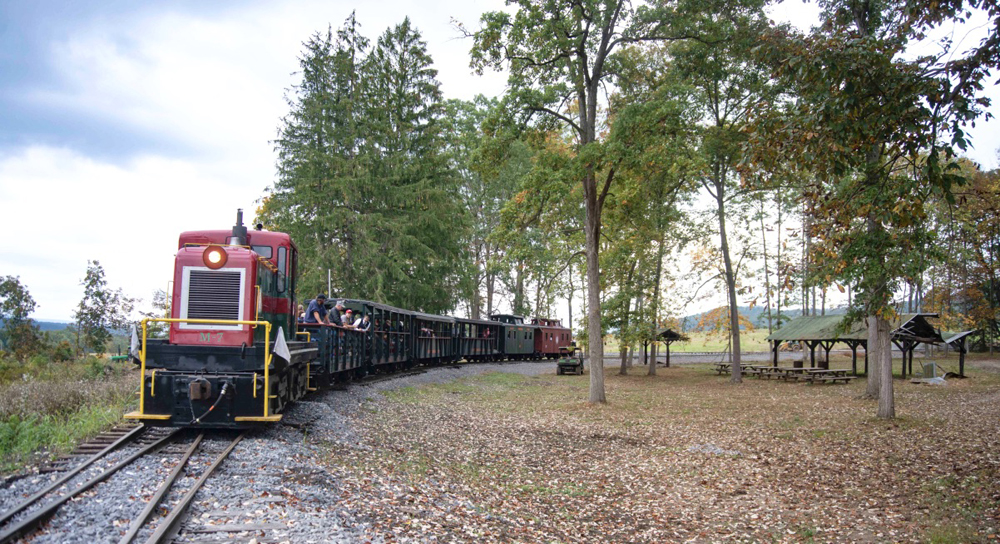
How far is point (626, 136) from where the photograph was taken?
1534 cm

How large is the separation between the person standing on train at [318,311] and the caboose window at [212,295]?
4.34 metres

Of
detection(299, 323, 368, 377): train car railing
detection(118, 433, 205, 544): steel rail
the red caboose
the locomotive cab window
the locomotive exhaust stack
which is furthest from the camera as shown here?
the red caboose

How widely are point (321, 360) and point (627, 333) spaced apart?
684 inches

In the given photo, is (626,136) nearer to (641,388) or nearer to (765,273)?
(641,388)

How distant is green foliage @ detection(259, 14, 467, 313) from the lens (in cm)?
3016

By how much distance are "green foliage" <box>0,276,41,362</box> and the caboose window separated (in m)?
16.8

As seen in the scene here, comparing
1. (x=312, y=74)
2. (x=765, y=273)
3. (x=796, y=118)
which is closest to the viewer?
(x=796, y=118)

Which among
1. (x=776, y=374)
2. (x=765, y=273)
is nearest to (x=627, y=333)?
(x=776, y=374)

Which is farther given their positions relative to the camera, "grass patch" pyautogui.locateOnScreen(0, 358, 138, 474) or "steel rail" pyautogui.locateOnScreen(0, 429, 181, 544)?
"grass patch" pyautogui.locateOnScreen(0, 358, 138, 474)

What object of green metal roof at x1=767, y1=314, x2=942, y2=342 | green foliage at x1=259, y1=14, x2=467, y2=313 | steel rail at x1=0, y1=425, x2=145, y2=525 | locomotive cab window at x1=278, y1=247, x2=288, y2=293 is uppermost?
green foliage at x1=259, y1=14, x2=467, y2=313

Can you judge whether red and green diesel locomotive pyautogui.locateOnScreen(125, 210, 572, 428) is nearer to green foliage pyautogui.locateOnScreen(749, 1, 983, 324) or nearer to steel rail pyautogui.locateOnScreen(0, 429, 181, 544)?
steel rail pyautogui.locateOnScreen(0, 429, 181, 544)

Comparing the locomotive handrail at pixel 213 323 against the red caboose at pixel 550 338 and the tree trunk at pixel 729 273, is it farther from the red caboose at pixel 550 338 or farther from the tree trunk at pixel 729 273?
the red caboose at pixel 550 338

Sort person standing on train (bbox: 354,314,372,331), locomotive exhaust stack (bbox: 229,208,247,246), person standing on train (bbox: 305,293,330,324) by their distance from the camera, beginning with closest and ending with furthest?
1. locomotive exhaust stack (bbox: 229,208,247,246)
2. person standing on train (bbox: 305,293,330,324)
3. person standing on train (bbox: 354,314,372,331)

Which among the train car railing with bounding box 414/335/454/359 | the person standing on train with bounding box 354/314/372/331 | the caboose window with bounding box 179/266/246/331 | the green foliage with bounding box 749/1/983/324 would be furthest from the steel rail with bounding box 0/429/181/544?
the train car railing with bounding box 414/335/454/359
